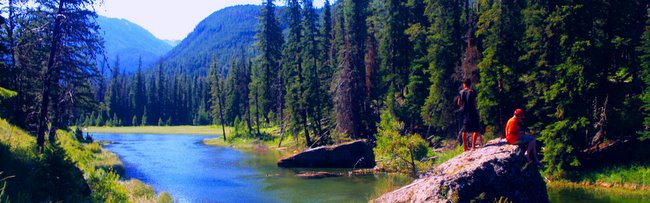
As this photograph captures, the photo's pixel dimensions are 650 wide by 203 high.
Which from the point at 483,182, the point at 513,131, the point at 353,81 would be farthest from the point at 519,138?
the point at 353,81

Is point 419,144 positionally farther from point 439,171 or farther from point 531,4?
point 439,171

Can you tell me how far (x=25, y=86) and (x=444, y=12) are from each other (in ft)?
92.6

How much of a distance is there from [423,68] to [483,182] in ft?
91.3

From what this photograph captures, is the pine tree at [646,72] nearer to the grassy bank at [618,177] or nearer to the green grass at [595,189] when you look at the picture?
the grassy bank at [618,177]

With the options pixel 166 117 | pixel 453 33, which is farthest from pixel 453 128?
pixel 166 117

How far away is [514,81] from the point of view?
3017 centimetres

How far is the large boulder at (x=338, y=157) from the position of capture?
35125mm

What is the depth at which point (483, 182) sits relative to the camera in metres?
12.8

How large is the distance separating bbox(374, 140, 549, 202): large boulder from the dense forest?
12595mm

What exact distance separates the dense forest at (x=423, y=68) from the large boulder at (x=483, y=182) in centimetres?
1259

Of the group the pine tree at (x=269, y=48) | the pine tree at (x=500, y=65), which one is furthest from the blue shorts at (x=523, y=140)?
the pine tree at (x=269, y=48)

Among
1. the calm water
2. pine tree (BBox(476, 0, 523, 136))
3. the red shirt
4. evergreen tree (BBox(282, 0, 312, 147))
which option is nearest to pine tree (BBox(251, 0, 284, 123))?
evergreen tree (BBox(282, 0, 312, 147))

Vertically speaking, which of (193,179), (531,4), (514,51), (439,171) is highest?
(531,4)

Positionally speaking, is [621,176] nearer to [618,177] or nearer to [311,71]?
[618,177]
